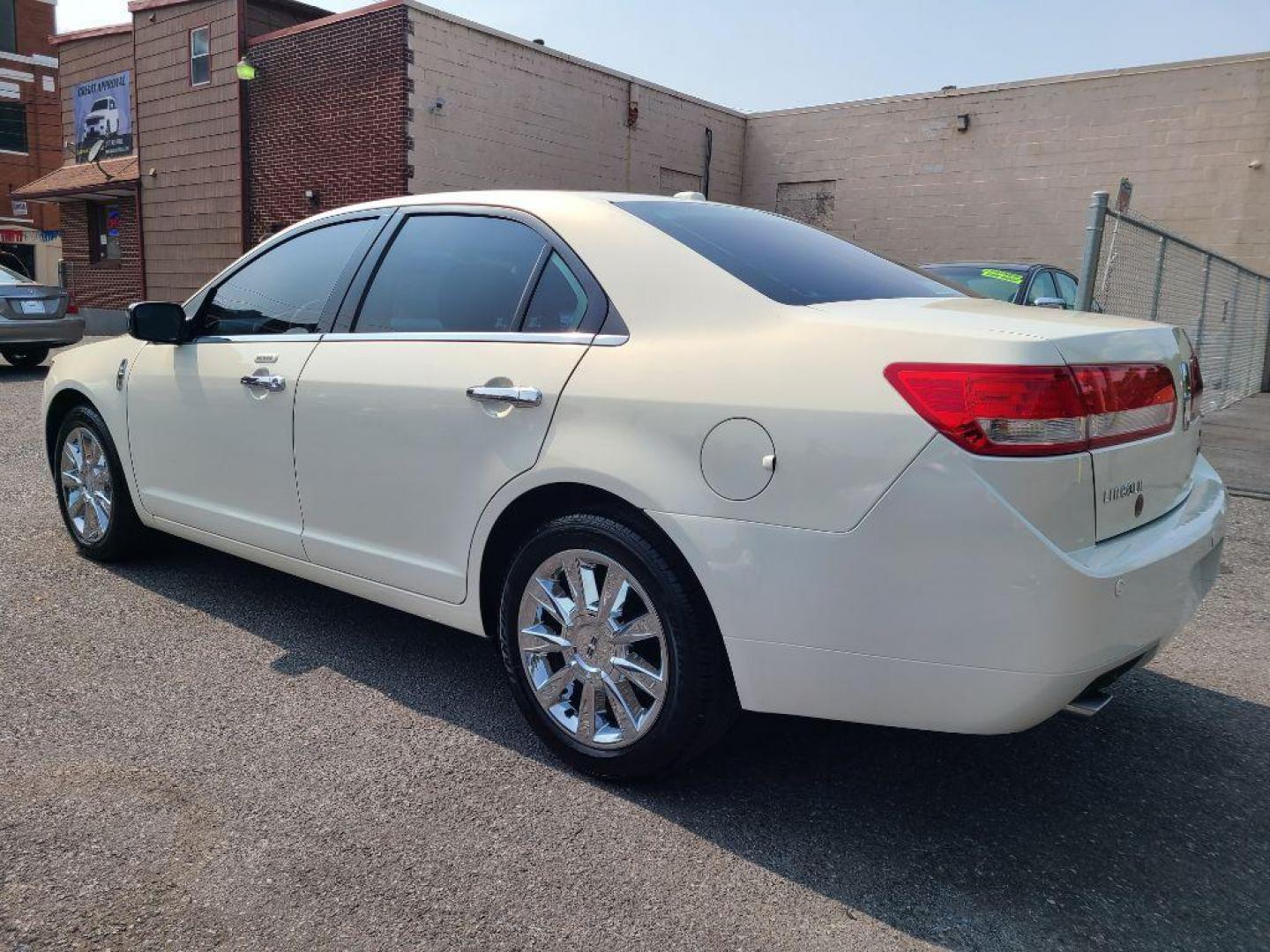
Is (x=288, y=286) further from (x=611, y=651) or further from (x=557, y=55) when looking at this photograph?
(x=557, y=55)

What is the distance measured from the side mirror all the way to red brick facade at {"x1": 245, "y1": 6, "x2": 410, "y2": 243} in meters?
12.6

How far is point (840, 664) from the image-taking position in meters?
2.28

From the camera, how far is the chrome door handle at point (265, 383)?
350 centimetres

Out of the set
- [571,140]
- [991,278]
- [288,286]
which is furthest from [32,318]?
[991,278]

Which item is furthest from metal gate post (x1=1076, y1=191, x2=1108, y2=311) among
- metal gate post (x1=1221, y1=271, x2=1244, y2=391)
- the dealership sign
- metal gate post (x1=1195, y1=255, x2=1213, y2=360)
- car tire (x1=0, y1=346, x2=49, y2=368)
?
the dealership sign

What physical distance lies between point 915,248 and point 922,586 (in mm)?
18686

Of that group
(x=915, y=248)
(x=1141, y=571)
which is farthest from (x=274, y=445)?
(x=915, y=248)

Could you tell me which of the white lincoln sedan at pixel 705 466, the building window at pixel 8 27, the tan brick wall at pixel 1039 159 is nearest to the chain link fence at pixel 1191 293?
the tan brick wall at pixel 1039 159

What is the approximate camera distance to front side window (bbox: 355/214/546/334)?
9.95ft

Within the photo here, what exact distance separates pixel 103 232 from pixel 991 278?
23003mm

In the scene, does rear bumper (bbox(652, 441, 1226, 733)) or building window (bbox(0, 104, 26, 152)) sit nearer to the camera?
rear bumper (bbox(652, 441, 1226, 733))

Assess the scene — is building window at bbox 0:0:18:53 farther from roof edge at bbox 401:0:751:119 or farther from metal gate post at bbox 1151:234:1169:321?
metal gate post at bbox 1151:234:1169:321

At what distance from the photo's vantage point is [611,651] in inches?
105

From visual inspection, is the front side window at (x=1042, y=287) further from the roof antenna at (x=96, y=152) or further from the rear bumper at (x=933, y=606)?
the roof antenna at (x=96, y=152)
